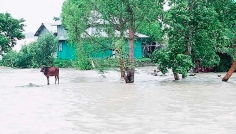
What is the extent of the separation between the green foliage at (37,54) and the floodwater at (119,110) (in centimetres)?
2076

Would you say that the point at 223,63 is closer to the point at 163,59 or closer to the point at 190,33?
the point at 190,33

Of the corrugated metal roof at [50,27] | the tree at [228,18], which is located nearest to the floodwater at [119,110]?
the tree at [228,18]

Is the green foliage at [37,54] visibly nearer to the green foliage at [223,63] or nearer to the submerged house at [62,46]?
the submerged house at [62,46]

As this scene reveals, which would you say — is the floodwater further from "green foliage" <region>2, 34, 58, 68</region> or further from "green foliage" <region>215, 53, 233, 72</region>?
"green foliage" <region>2, 34, 58, 68</region>

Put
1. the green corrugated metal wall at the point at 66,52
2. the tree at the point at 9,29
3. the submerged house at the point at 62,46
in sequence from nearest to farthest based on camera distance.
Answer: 1. the tree at the point at 9,29
2. the submerged house at the point at 62,46
3. the green corrugated metal wall at the point at 66,52

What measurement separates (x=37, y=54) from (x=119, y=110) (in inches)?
1164

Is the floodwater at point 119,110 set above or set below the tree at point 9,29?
below

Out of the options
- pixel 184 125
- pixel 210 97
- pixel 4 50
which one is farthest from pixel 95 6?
pixel 4 50

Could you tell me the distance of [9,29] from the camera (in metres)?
43.8

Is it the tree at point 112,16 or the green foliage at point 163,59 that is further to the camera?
the green foliage at point 163,59

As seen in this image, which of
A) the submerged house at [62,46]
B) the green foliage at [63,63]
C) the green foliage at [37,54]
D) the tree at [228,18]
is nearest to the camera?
the tree at [228,18]

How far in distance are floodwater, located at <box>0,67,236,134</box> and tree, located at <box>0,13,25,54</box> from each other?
74.8 feet

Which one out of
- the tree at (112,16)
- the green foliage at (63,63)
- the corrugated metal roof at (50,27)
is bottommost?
the green foliage at (63,63)

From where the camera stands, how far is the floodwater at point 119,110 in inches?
436
